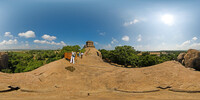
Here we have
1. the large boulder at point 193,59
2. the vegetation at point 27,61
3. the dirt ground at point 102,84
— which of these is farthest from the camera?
the vegetation at point 27,61

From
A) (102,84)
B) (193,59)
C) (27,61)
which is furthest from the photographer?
(27,61)

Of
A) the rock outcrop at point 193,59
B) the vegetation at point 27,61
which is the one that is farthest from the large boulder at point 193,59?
the vegetation at point 27,61

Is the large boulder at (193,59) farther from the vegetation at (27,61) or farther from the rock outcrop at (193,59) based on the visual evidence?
the vegetation at (27,61)

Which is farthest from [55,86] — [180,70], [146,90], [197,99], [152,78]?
[180,70]

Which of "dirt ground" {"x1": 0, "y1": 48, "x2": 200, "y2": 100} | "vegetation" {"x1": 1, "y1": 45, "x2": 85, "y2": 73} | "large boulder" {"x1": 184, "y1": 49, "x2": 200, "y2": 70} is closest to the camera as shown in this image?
"dirt ground" {"x1": 0, "y1": 48, "x2": 200, "y2": 100}

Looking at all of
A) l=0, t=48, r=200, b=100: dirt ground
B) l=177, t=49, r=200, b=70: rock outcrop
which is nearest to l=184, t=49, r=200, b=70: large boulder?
l=177, t=49, r=200, b=70: rock outcrop

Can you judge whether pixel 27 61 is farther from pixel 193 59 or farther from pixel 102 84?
pixel 193 59

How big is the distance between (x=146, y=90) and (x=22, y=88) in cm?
1179

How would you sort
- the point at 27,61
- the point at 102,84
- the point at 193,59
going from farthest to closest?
the point at 27,61, the point at 193,59, the point at 102,84

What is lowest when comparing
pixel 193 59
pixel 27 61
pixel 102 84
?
pixel 27 61

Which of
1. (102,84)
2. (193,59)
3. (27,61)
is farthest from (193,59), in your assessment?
(27,61)

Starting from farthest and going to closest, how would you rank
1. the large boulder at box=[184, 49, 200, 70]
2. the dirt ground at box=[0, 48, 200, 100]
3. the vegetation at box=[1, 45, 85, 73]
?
the vegetation at box=[1, 45, 85, 73] < the large boulder at box=[184, 49, 200, 70] < the dirt ground at box=[0, 48, 200, 100]

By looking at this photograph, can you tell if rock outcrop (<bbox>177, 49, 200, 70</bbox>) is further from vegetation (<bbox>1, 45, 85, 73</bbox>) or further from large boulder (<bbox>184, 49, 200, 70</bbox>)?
vegetation (<bbox>1, 45, 85, 73</bbox>)

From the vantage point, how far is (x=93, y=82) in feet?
32.1
